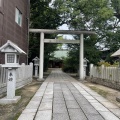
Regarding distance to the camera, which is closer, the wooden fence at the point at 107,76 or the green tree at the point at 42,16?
the wooden fence at the point at 107,76

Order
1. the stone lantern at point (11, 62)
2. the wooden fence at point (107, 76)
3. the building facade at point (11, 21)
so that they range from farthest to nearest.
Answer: the wooden fence at point (107, 76), the building facade at point (11, 21), the stone lantern at point (11, 62)

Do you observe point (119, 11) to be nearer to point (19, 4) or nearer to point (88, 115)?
point (19, 4)

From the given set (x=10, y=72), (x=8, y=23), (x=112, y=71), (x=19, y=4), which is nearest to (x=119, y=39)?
(x=112, y=71)

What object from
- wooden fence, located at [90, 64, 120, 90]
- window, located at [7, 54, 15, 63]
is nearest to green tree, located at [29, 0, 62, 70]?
wooden fence, located at [90, 64, 120, 90]

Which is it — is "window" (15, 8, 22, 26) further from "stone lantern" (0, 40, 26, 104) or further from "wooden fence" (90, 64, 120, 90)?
"stone lantern" (0, 40, 26, 104)

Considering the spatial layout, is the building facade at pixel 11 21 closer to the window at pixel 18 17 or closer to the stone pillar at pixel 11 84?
the window at pixel 18 17

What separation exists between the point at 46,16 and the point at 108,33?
23.0 feet

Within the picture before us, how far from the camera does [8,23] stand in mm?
11648

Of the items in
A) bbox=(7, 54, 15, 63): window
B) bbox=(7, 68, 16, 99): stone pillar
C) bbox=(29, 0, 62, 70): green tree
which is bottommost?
bbox=(7, 68, 16, 99): stone pillar

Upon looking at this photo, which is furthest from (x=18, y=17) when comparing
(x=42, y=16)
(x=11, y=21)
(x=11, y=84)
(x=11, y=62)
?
(x=11, y=84)

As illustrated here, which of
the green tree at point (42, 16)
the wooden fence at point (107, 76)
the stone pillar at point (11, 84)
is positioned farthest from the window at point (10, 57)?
the green tree at point (42, 16)

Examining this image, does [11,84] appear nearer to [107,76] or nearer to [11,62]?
[11,62]

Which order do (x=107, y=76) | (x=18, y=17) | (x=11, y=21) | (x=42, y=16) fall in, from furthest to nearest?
(x=42, y=16), (x=18, y=17), (x=107, y=76), (x=11, y=21)

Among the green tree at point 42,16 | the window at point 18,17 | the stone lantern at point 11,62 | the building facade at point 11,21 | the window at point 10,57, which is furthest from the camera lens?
the green tree at point 42,16
